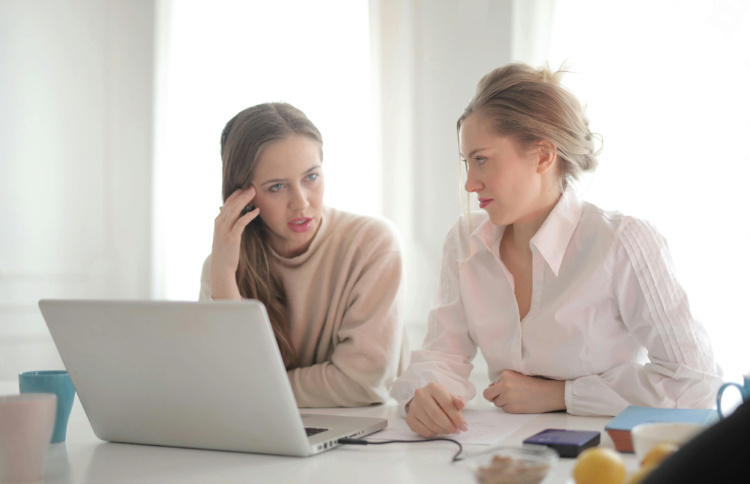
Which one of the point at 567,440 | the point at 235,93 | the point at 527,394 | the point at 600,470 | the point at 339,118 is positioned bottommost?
the point at 527,394

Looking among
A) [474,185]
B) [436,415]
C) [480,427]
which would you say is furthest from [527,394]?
[474,185]

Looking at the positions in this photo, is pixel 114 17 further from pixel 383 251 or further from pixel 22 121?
pixel 383 251

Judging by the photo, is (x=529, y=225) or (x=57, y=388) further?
(x=529, y=225)

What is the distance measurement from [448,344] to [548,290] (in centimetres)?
25

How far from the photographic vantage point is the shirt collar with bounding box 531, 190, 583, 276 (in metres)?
1.45

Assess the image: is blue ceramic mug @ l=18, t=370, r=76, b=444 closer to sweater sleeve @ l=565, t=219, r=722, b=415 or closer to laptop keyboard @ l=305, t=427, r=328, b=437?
laptop keyboard @ l=305, t=427, r=328, b=437

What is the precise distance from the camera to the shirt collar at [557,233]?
1.45 metres

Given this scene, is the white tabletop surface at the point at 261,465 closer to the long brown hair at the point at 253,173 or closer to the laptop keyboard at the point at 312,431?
the laptop keyboard at the point at 312,431

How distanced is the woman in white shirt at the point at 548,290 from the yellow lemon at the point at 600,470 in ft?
2.24

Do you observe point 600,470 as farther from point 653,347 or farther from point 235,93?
point 235,93

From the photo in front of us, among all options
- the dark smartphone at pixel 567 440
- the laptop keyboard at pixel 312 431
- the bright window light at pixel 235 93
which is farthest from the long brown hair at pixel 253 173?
the bright window light at pixel 235 93

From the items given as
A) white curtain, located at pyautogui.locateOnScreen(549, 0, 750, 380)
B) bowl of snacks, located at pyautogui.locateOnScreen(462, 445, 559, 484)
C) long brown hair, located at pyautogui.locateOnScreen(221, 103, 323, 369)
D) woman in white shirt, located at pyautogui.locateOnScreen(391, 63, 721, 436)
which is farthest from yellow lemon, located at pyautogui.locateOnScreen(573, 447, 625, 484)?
white curtain, located at pyautogui.locateOnScreen(549, 0, 750, 380)

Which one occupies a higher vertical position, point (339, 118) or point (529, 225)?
point (339, 118)

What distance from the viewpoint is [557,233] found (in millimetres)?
1467
